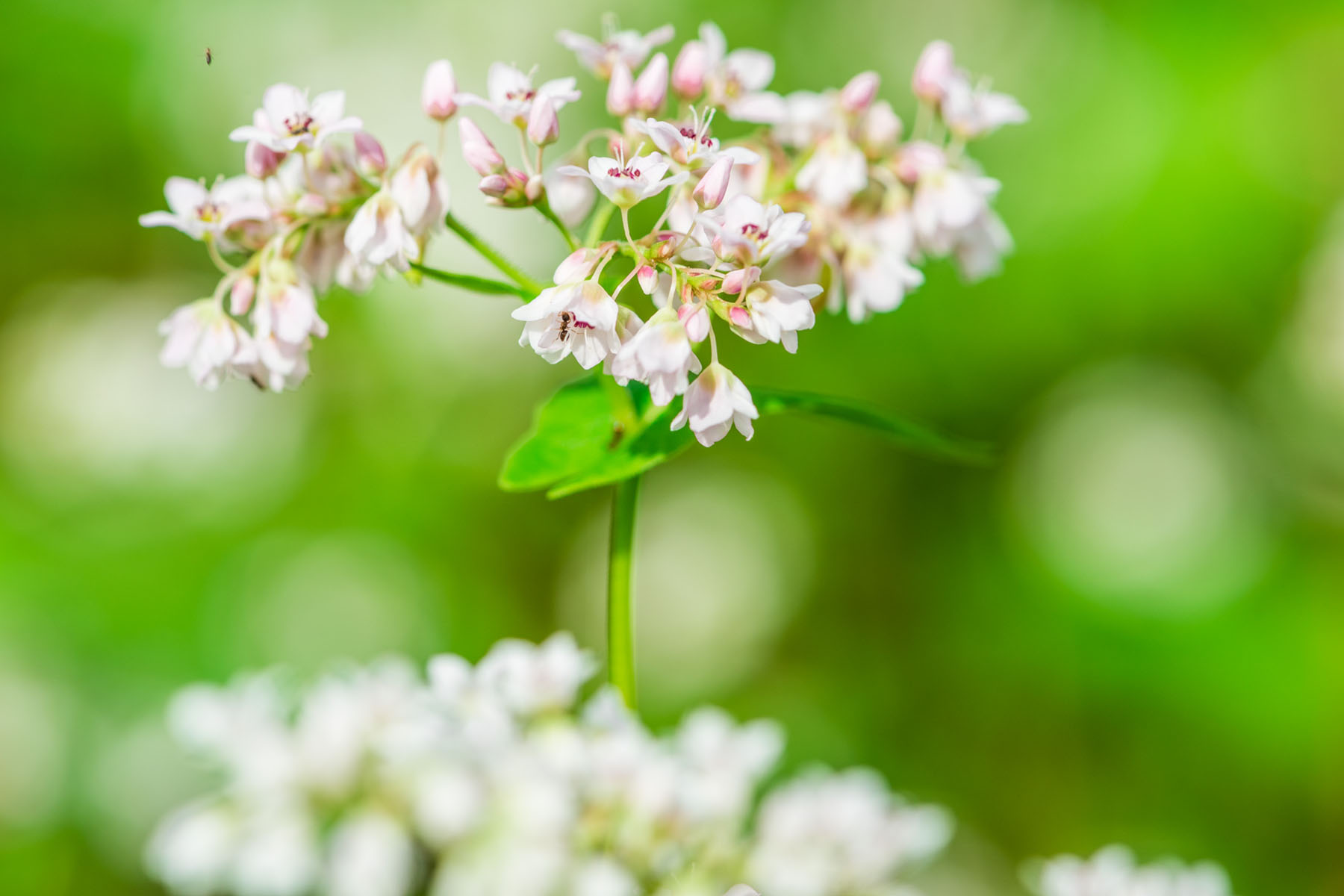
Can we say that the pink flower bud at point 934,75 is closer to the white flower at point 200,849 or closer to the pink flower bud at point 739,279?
the pink flower bud at point 739,279

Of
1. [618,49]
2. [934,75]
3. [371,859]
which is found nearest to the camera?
[371,859]

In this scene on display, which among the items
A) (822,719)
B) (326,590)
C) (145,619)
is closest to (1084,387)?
(822,719)

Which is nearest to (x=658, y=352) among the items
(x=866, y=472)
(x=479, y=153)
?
(x=479, y=153)

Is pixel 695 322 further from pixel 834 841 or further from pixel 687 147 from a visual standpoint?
Result: pixel 834 841

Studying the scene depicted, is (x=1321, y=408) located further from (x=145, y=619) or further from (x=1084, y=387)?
(x=145, y=619)

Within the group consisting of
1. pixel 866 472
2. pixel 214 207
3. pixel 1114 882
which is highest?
pixel 866 472

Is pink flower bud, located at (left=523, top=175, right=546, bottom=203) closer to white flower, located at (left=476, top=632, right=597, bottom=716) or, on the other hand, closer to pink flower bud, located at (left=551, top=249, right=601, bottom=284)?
pink flower bud, located at (left=551, top=249, right=601, bottom=284)

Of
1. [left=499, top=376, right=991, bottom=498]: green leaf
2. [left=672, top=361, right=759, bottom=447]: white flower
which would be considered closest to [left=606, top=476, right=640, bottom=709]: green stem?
[left=499, top=376, right=991, bottom=498]: green leaf
